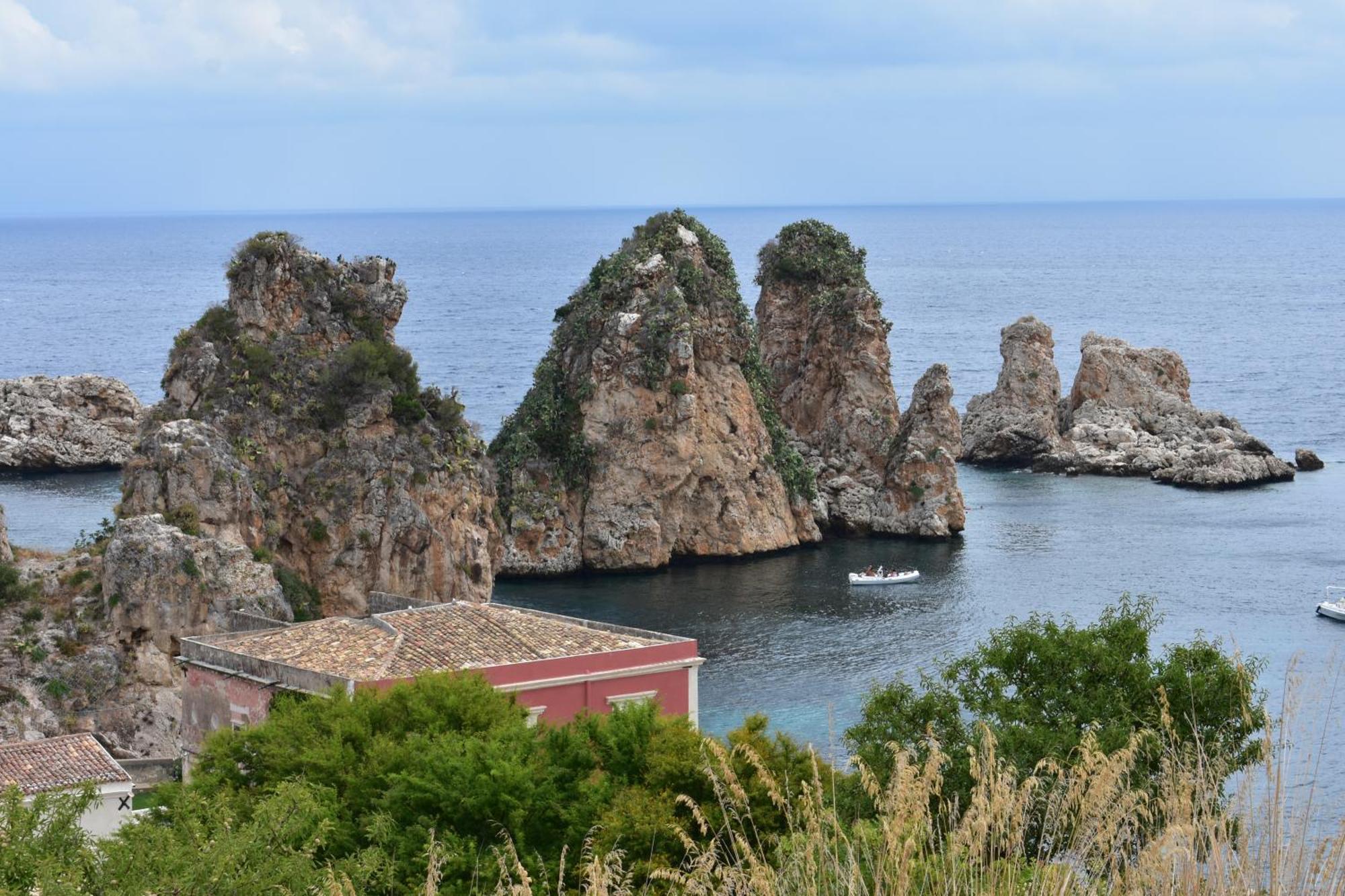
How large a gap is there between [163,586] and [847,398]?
140ft

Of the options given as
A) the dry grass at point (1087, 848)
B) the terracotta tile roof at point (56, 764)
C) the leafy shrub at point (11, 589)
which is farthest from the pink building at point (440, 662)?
the dry grass at point (1087, 848)

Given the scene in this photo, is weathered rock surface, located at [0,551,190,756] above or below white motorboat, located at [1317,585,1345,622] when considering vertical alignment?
above

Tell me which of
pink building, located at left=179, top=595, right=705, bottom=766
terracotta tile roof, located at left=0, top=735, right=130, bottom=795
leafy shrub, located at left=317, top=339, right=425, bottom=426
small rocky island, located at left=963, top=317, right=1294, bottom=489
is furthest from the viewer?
small rocky island, located at left=963, top=317, right=1294, bottom=489

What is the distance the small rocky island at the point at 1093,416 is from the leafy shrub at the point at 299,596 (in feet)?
166

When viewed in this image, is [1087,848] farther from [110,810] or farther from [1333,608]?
[1333,608]

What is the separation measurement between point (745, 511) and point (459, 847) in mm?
47909

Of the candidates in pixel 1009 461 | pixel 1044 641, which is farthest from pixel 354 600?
pixel 1009 461

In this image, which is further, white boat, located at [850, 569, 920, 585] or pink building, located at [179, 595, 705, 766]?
white boat, located at [850, 569, 920, 585]

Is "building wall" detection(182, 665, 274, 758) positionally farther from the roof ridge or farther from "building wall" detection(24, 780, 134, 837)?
the roof ridge

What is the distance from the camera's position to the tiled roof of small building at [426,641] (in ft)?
110

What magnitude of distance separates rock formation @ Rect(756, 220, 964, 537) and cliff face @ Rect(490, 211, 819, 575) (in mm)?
3825

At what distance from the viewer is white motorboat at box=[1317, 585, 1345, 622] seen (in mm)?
56406

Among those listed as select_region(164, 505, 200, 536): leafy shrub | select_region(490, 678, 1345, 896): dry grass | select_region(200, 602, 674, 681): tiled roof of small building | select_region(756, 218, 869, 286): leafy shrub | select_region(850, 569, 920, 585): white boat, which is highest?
select_region(756, 218, 869, 286): leafy shrub

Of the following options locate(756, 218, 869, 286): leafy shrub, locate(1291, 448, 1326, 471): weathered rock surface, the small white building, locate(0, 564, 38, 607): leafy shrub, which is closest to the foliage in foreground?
the small white building
